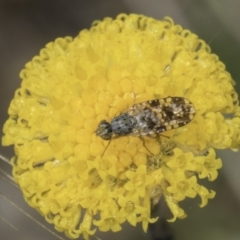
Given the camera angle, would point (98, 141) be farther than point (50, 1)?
No

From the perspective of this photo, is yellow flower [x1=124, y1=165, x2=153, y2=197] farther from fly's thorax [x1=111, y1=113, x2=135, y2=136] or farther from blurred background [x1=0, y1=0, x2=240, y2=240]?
blurred background [x1=0, y1=0, x2=240, y2=240]

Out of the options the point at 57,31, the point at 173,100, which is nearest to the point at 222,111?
the point at 173,100

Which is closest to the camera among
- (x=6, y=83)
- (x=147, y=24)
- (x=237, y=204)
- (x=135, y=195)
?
(x=135, y=195)

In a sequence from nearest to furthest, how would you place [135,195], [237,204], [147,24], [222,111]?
1. [135,195]
2. [222,111]
3. [147,24]
4. [237,204]

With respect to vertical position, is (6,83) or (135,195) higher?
(6,83)

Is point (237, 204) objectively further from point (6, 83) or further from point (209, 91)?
point (6, 83)

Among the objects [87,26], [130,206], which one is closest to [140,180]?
[130,206]

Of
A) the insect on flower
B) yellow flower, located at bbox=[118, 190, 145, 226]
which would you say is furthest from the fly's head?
yellow flower, located at bbox=[118, 190, 145, 226]

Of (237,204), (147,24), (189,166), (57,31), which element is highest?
(57,31)
